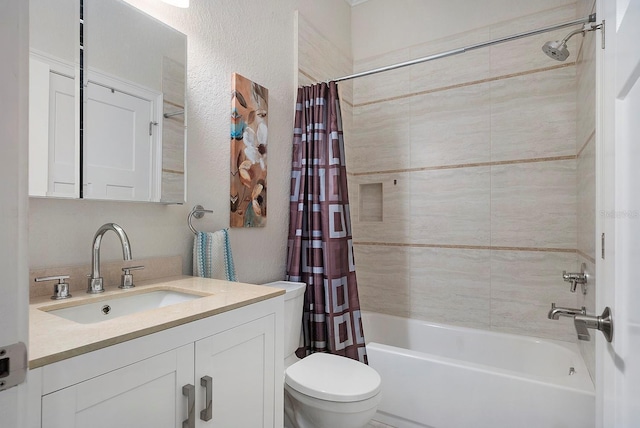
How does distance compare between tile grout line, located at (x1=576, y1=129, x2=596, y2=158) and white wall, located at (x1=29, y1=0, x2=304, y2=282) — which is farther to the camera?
tile grout line, located at (x1=576, y1=129, x2=596, y2=158)

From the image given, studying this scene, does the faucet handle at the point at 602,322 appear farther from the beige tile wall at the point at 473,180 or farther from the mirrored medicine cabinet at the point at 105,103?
the mirrored medicine cabinet at the point at 105,103

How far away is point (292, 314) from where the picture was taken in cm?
184

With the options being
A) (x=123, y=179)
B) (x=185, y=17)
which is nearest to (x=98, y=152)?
(x=123, y=179)

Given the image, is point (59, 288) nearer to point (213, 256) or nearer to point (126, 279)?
point (126, 279)

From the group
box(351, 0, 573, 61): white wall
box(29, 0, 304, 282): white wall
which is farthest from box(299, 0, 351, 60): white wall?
box(29, 0, 304, 282): white wall

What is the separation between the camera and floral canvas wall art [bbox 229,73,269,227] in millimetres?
1775

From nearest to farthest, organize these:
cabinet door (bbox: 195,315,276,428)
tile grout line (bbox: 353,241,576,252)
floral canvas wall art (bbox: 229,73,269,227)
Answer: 1. cabinet door (bbox: 195,315,276,428)
2. floral canvas wall art (bbox: 229,73,269,227)
3. tile grout line (bbox: 353,241,576,252)

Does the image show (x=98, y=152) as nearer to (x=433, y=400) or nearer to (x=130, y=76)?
(x=130, y=76)

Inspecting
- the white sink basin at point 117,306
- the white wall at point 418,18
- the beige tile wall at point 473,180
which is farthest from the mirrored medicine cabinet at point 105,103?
the white wall at point 418,18

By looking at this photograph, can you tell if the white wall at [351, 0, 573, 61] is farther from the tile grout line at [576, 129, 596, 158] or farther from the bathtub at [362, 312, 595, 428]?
the bathtub at [362, 312, 595, 428]

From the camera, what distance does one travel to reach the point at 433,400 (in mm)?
1822

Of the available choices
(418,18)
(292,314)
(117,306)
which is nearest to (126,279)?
(117,306)

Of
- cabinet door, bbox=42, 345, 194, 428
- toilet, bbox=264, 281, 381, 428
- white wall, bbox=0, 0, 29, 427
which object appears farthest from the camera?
toilet, bbox=264, 281, 381, 428

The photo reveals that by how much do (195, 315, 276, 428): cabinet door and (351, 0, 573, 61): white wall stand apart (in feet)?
7.91
